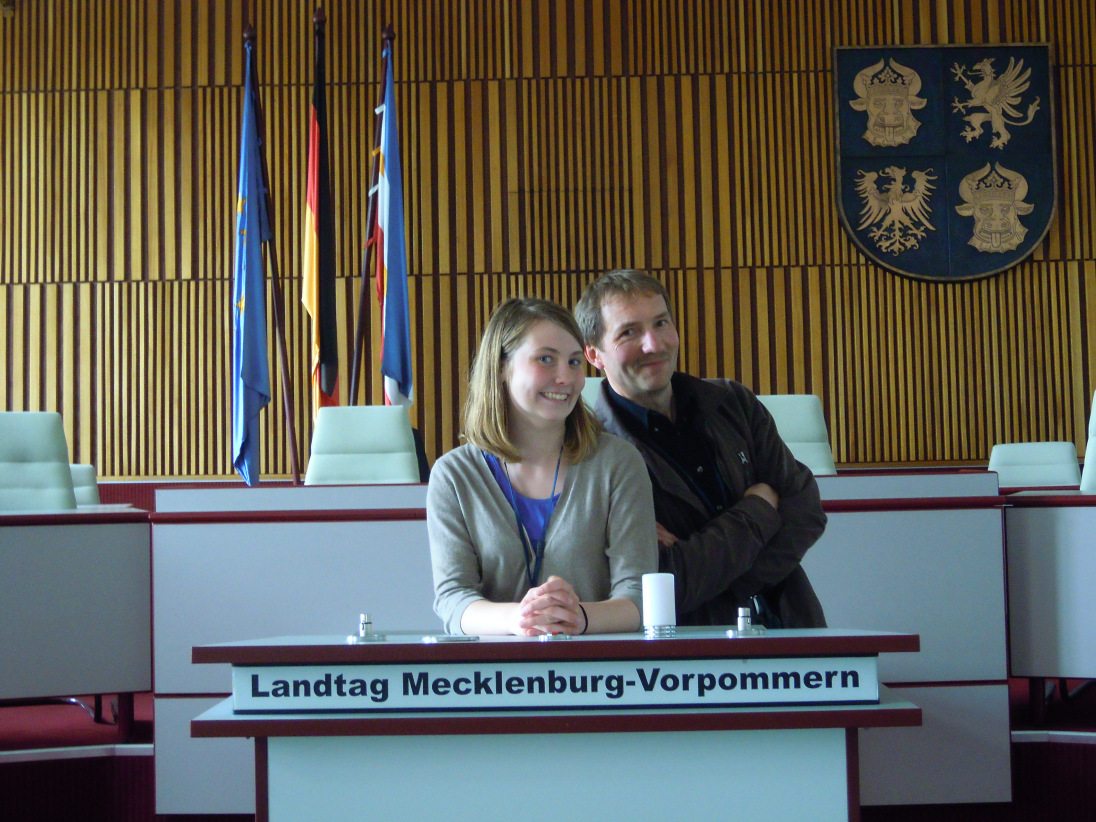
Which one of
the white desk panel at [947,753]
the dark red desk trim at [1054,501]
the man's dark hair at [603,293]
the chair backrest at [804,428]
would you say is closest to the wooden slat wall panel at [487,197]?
the chair backrest at [804,428]

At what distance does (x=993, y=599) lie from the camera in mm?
3242

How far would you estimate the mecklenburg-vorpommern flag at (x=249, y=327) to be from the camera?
5.57 metres

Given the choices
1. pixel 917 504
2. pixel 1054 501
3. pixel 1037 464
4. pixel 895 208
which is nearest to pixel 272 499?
pixel 917 504

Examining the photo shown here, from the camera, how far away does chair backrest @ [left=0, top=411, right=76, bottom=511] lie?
15.0 ft

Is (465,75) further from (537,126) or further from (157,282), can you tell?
(157,282)

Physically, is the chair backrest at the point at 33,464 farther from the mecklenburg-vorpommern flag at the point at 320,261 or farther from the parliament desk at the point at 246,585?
the parliament desk at the point at 246,585

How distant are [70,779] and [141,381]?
4.35 m

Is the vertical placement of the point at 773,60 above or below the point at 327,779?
above

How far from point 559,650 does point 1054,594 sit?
2.38m

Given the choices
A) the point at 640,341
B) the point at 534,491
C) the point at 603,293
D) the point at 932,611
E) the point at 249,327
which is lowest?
the point at 932,611

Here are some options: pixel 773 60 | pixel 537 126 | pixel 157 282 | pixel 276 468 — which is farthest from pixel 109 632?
pixel 773 60

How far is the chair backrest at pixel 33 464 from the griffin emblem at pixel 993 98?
19.3 ft

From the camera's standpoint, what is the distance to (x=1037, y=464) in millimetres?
5660

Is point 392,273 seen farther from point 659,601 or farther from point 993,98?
point 659,601
